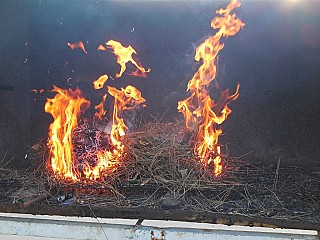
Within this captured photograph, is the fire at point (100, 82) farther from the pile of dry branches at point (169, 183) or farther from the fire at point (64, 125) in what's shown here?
the pile of dry branches at point (169, 183)

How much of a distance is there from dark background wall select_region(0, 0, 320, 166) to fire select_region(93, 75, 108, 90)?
0.14 ft

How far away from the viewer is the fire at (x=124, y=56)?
141 inches

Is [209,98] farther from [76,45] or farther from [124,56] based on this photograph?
[76,45]

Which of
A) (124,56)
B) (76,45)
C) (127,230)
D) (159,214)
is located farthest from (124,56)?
(127,230)

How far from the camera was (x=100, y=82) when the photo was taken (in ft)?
12.1

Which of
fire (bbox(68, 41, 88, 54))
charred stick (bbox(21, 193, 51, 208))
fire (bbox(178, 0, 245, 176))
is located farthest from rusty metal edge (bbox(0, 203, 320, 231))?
fire (bbox(68, 41, 88, 54))

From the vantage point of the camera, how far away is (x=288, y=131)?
3564mm

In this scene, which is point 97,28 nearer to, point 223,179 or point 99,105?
point 99,105

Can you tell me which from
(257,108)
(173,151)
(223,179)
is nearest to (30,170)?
(173,151)

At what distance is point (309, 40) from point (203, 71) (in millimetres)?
930

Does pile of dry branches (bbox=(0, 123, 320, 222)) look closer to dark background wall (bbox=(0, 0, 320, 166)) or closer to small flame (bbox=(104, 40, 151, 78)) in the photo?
dark background wall (bbox=(0, 0, 320, 166))

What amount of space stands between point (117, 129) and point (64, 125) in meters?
0.44

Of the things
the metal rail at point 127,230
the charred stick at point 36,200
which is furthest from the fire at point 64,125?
the metal rail at point 127,230

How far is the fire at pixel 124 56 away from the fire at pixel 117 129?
0.51 feet
